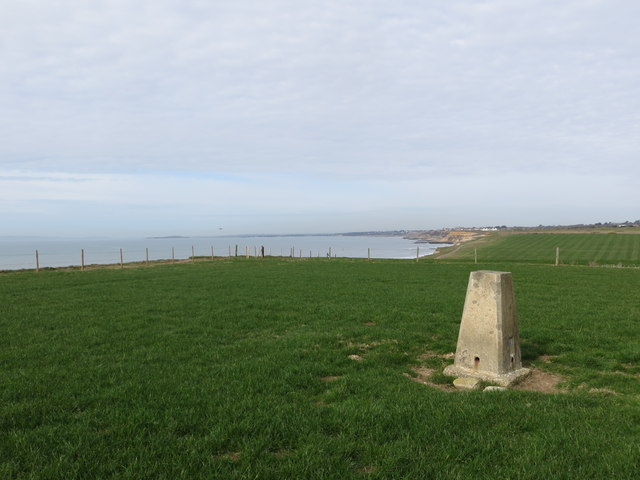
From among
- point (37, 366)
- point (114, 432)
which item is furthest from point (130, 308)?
point (114, 432)

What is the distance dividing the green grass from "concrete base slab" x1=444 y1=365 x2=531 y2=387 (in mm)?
671

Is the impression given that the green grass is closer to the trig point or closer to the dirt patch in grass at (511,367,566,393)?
the dirt patch in grass at (511,367,566,393)

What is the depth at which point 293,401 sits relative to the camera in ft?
17.9

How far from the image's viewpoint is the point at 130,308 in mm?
12148

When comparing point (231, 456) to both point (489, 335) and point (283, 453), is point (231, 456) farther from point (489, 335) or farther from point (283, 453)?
point (489, 335)

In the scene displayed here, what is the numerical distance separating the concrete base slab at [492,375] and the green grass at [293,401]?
2.20ft

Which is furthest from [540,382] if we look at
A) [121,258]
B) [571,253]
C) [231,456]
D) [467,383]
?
[571,253]

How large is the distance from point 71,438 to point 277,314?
7136 millimetres

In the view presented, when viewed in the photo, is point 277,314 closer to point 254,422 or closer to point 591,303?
point 254,422

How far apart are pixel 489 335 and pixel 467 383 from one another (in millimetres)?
890

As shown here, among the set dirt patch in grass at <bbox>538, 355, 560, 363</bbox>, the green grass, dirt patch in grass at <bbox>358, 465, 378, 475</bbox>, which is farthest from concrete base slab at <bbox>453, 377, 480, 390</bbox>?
dirt patch in grass at <bbox>358, 465, 378, 475</bbox>

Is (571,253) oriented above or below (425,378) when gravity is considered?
below

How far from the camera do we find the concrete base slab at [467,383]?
613cm

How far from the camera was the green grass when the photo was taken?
12.8 feet
